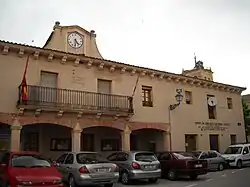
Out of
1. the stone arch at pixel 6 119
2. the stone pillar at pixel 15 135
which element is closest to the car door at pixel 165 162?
the stone pillar at pixel 15 135

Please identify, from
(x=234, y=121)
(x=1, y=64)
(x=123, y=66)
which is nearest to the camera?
(x=1, y=64)

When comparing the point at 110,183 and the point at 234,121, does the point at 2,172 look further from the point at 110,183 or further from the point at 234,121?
the point at 234,121

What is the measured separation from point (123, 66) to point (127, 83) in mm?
1182

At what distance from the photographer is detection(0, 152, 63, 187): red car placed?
9.35 metres

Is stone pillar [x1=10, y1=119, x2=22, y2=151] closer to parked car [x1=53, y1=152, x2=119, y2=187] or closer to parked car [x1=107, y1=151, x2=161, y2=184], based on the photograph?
parked car [x1=53, y1=152, x2=119, y2=187]

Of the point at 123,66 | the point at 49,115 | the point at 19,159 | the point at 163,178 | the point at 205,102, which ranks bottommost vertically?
the point at 163,178

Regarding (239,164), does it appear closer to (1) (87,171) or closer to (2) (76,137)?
(2) (76,137)

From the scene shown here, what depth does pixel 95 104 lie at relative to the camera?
17.9 metres

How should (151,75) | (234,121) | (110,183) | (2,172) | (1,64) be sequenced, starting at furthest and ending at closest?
(234,121) < (151,75) < (1,64) < (110,183) < (2,172)

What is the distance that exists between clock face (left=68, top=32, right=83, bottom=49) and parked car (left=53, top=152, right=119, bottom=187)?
36.5ft

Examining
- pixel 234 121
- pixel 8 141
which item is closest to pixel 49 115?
pixel 8 141

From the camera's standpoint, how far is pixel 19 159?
420 inches

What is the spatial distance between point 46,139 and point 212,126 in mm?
13230

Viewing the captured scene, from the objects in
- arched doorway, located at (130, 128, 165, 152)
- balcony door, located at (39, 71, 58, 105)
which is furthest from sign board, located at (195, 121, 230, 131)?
balcony door, located at (39, 71, 58, 105)
